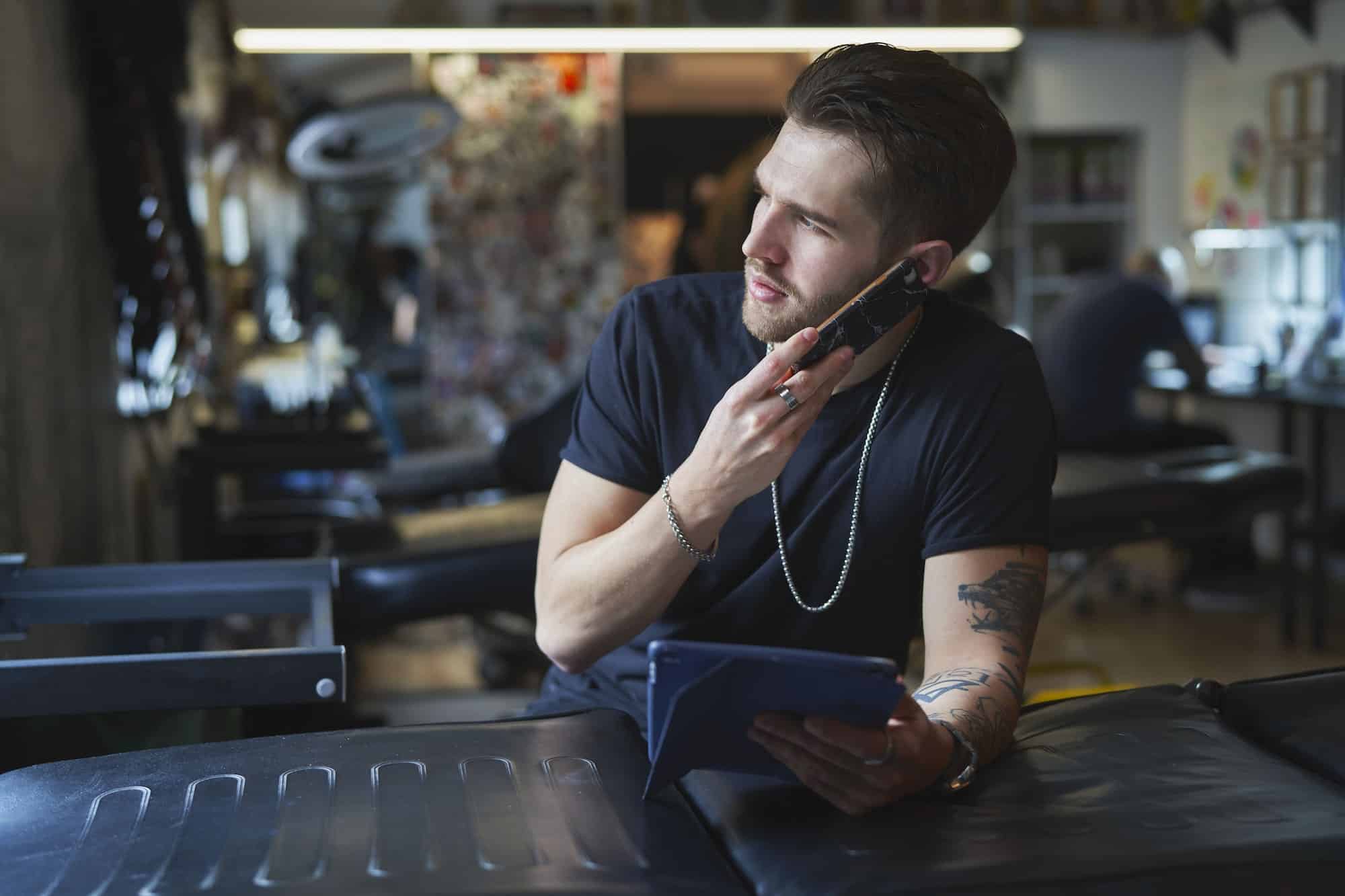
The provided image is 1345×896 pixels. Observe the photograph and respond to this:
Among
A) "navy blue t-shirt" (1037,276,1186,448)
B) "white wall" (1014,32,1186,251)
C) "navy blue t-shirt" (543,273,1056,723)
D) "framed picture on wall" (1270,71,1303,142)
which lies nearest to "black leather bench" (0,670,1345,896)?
"navy blue t-shirt" (543,273,1056,723)

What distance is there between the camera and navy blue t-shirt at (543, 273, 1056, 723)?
143 cm

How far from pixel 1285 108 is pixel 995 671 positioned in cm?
634

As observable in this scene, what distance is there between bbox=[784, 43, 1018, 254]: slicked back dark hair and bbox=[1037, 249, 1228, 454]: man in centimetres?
370

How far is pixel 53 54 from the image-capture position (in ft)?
8.58

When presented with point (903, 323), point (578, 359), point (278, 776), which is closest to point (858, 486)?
point (903, 323)

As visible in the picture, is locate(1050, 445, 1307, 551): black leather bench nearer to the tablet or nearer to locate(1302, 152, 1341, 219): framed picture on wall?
the tablet

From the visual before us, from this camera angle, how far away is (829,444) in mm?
1485

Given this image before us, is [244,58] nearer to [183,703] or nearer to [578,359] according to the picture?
[578,359]

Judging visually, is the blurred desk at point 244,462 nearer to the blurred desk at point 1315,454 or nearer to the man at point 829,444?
the man at point 829,444

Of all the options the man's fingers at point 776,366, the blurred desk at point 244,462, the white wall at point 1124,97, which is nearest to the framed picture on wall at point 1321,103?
the white wall at point 1124,97

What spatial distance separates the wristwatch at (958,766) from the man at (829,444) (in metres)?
0.09

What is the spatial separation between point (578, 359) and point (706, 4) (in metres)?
1.91

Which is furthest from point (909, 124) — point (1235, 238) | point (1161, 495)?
point (1235, 238)

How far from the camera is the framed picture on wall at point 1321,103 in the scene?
627cm
